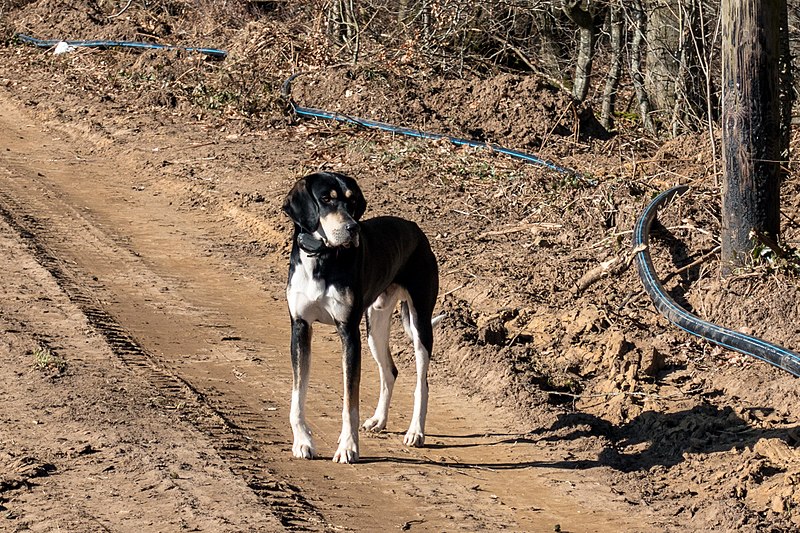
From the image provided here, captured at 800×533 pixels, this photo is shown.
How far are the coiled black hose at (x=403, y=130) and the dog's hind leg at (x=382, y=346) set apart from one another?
516 cm

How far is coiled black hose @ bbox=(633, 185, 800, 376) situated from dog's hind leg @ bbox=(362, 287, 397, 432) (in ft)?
8.01

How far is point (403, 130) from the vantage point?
14289 millimetres

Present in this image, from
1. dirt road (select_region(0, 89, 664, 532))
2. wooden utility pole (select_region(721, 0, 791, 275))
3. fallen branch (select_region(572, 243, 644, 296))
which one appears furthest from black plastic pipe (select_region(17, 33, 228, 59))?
wooden utility pole (select_region(721, 0, 791, 275))

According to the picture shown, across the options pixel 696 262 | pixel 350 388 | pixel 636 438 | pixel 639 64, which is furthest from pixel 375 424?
pixel 639 64

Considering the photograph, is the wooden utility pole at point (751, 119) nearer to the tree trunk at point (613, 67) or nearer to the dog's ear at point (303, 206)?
the dog's ear at point (303, 206)

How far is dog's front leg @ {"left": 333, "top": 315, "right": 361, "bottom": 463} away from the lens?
21.4 feet

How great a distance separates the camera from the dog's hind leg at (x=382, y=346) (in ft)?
23.9

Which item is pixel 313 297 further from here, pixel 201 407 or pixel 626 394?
pixel 626 394

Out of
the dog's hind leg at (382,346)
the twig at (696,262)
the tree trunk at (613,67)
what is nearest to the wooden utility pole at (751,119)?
the twig at (696,262)

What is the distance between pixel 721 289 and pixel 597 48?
33.3 ft

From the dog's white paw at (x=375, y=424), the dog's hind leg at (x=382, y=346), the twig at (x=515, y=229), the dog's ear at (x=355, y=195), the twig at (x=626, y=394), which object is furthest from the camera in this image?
the twig at (x=515, y=229)

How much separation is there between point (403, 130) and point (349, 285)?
8050 mm

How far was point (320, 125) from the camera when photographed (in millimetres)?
14969

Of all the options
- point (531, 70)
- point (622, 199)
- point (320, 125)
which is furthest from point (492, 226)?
point (531, 70)
